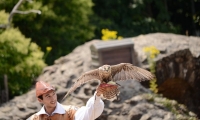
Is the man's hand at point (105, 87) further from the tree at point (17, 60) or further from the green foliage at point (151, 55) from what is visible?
the tree at point (17, 60)

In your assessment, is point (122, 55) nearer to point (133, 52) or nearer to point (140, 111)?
point (133, 52)

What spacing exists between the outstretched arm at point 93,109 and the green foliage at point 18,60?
5.06 m

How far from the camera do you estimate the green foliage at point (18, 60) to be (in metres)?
9.00

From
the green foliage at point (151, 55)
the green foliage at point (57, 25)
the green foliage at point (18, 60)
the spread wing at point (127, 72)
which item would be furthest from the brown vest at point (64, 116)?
the green foliage at point (57, 25)

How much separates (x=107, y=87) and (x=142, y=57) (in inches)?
214

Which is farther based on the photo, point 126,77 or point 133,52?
point 133,52

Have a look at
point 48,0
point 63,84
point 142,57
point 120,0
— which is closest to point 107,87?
point 63,84

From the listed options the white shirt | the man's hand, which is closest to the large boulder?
the white shirt

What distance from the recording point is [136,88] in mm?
8094

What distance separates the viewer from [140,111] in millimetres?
7559

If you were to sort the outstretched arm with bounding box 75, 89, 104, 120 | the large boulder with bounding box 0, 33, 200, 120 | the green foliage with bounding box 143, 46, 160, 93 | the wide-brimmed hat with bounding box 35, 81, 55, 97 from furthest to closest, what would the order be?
the green foliage with bounding box 143, 46, 160, 93 < the large boulder with bounding box 0, 33, 200, 120 < the wide-brimmed hat with bounding box 35, 81, 55, 97 < the outstretched arm with bounding box 75, 89, 104, 120

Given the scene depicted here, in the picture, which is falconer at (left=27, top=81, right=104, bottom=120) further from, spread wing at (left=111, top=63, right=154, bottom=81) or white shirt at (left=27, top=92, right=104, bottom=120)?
spread wing at (left=111, top=63, right=154, bottom=81)

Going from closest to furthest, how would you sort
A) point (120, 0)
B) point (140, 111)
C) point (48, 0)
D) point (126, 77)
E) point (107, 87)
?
point (107, 87) → point (126, 77) → point (140, 111) → point (48, 0) → point (120, 0)

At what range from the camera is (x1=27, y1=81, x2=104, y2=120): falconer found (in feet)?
13.1
